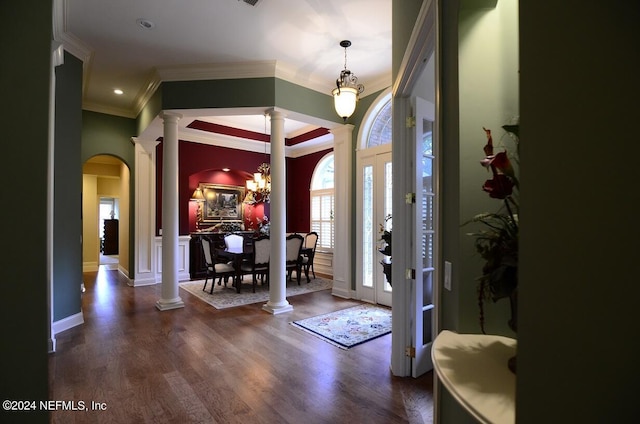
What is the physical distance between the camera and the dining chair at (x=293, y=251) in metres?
6.25

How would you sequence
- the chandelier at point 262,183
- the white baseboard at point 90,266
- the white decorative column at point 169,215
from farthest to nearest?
the white baseboard at point 90,266
the chandelier at point 262,183
the white decorative column at point 169,215

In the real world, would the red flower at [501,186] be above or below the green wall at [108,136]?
below

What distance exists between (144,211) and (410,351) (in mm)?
5920

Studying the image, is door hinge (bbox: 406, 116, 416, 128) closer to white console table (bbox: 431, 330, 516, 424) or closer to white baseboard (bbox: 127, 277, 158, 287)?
white console table (bbox: 431, 330, 516, 424)

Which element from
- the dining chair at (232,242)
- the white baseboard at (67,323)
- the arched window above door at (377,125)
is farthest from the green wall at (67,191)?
the arched window above door at (377,125)

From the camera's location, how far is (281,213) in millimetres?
4629

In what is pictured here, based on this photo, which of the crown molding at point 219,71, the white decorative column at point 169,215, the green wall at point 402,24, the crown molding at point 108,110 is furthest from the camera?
the crown molding at point 108,110

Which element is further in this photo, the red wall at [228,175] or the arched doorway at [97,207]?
the arched doorway at [97,207]

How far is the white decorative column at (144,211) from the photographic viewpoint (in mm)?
6352

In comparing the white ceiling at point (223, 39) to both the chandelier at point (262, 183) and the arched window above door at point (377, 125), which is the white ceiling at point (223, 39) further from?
the chandelier at point (262, 183)

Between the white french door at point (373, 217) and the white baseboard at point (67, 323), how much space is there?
396 centimetres

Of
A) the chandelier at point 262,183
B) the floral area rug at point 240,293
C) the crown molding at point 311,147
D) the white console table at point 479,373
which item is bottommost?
the floral area rug at point 240,293

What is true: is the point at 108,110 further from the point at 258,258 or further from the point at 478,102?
the point at 478,102

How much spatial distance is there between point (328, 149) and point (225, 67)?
12.5ft
